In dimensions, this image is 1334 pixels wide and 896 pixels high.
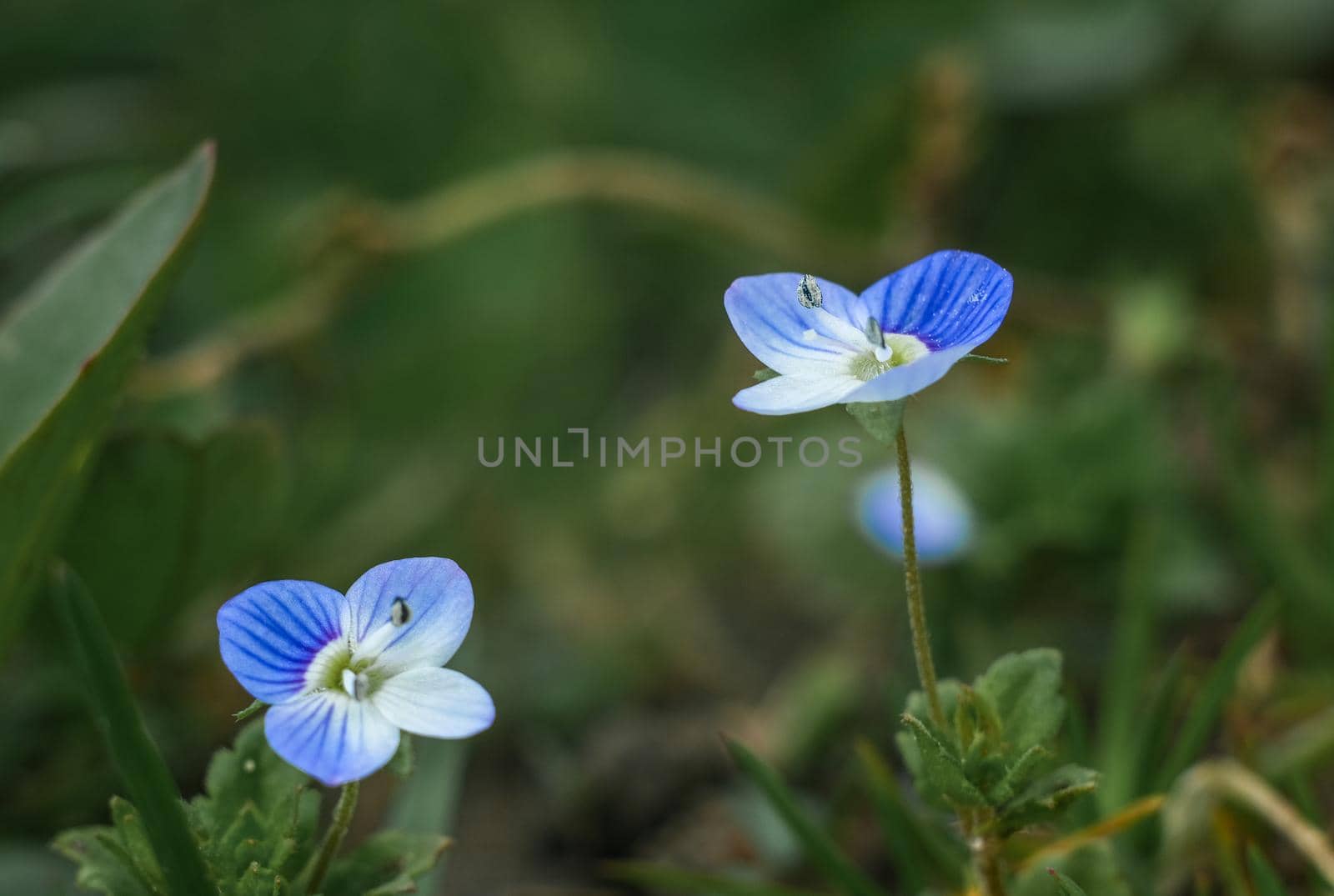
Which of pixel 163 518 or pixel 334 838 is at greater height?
pixel 163 518

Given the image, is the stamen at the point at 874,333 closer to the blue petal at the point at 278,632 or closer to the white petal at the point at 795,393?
the white petal at the point at 795,393

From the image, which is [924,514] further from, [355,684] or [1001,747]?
[355,684]

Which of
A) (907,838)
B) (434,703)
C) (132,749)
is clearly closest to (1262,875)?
(907,838)

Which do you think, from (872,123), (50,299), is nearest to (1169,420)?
(872,123)

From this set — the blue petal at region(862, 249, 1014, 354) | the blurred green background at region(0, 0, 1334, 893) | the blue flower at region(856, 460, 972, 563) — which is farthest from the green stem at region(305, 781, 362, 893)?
the blue flower at region(856, 460, 972, 563)

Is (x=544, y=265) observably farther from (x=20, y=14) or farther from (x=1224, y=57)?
(x=1224, y=57)

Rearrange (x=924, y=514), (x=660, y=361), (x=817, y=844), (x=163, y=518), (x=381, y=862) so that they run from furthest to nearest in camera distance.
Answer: (x=660, y=361) < (x=924, y=514) < (x=163, y=518) < (x=817, y=844) < (x=381, y=862)

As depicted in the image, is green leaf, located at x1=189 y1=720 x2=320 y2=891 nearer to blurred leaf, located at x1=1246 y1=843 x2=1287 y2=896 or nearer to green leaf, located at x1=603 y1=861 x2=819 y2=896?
green leaf, located at x1=603 y1=861 x2=819 y2=896
